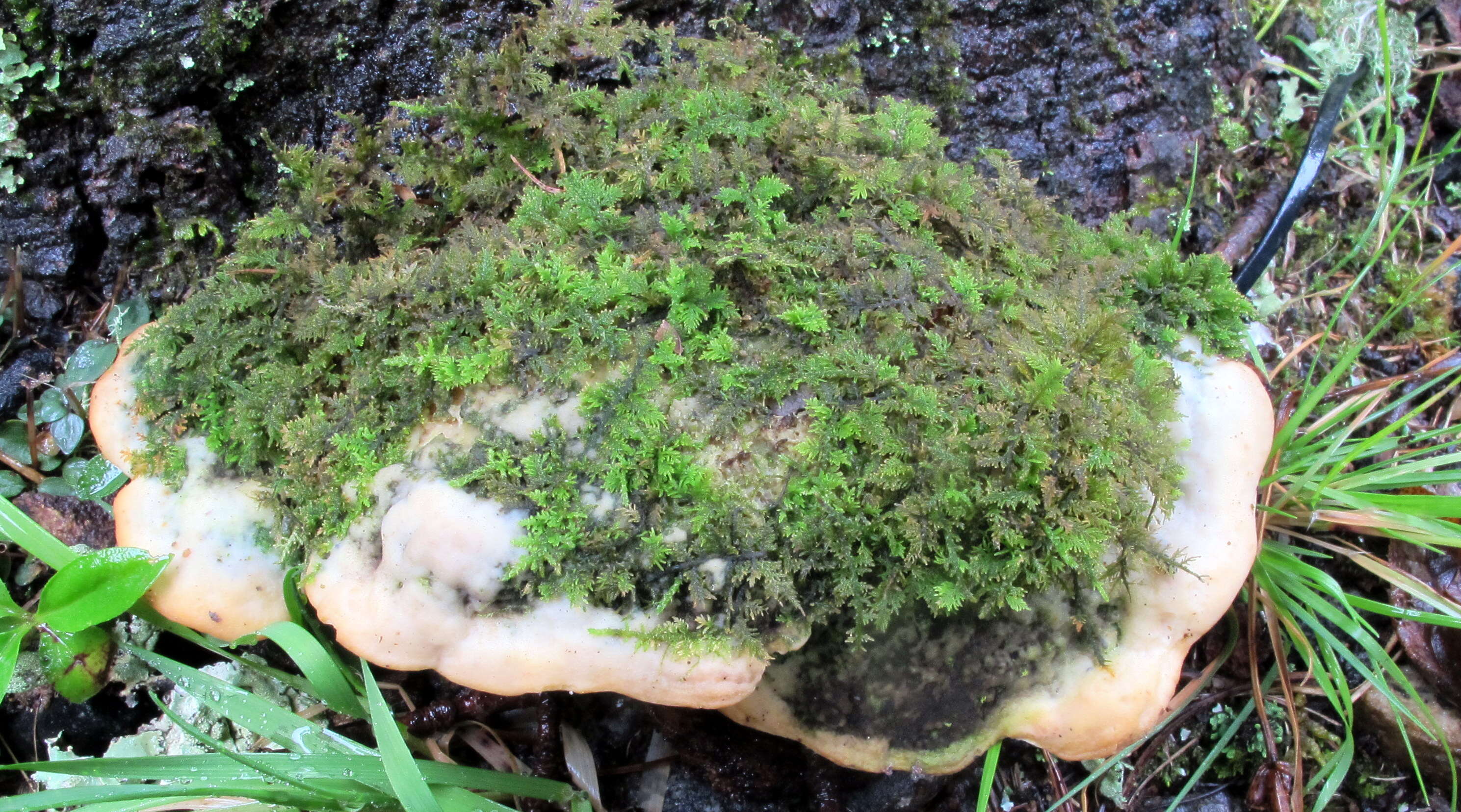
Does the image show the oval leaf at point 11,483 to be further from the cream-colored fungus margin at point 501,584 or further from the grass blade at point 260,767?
the grass blade at point 260,767

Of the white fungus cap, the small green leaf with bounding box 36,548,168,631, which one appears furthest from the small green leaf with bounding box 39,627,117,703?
the white fungus cap

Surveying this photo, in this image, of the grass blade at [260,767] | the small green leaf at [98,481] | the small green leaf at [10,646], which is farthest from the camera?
the small green leaf at [98,481]

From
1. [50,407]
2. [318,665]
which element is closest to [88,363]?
[50,407]

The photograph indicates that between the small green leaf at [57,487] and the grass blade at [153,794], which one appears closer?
the grass blade at [153,794]

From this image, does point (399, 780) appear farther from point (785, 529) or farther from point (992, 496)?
point (992, 496)

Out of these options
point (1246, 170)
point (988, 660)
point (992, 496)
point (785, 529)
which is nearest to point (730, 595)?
point (785, 529)

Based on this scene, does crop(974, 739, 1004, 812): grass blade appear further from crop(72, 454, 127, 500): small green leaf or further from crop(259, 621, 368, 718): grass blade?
crop(72, 454, 127, 500): small green leaf

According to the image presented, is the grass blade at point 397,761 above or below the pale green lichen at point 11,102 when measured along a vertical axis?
below

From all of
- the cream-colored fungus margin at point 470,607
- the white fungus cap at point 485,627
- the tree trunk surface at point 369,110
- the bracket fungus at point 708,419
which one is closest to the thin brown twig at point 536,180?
the bracket fungus at point 708,419

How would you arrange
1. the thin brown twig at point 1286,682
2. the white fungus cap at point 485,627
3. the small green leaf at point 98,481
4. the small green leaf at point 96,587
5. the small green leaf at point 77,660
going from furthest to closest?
the thin brown twig at point 1286,682 → the small green leaf at point 98,481 → the small green leaf at point 77,660 → the small green leaf at point 96,587 → the white fungus cap at point 485,627

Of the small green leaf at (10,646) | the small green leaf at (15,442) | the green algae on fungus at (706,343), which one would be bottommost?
the small green leaf at (10,646)
